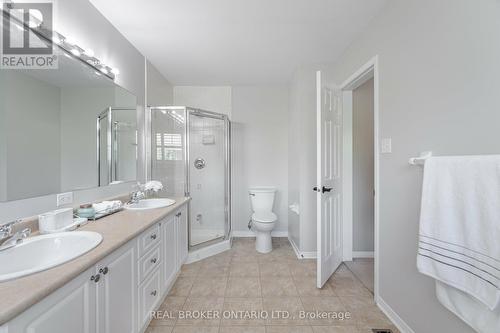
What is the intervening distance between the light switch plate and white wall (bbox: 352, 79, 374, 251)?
893 mm

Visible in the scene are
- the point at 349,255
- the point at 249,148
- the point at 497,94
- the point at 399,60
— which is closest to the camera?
the point at 497,94

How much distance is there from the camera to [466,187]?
3.01 feet

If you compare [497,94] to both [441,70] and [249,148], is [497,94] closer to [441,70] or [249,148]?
[441,70]

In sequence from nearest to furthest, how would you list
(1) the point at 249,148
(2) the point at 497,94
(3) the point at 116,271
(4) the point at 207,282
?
(2) the point at 497,94
(3) the point at 116,271
(4) the point at 207,282
(1) the point at 249,148

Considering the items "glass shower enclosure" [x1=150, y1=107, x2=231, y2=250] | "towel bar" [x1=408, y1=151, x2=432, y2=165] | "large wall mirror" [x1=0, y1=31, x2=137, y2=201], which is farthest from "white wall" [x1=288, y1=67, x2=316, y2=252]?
"large wall mirror" [x1=0, y1=31, x2=137, y2=201]

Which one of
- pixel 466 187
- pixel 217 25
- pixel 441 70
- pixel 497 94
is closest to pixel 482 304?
pixel 466 187

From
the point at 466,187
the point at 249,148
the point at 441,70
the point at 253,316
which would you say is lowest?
the point at 253,316

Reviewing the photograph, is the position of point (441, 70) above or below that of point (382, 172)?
above

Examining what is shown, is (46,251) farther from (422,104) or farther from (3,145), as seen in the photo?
(422,104)

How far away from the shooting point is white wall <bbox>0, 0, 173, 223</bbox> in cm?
118

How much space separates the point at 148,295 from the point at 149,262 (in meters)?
0.23

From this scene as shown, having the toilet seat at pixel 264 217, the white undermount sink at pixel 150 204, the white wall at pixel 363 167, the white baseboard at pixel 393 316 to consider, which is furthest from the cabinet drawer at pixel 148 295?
the white wall at pixel 363 167

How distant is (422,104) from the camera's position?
1268 mm

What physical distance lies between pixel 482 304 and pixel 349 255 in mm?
1665
